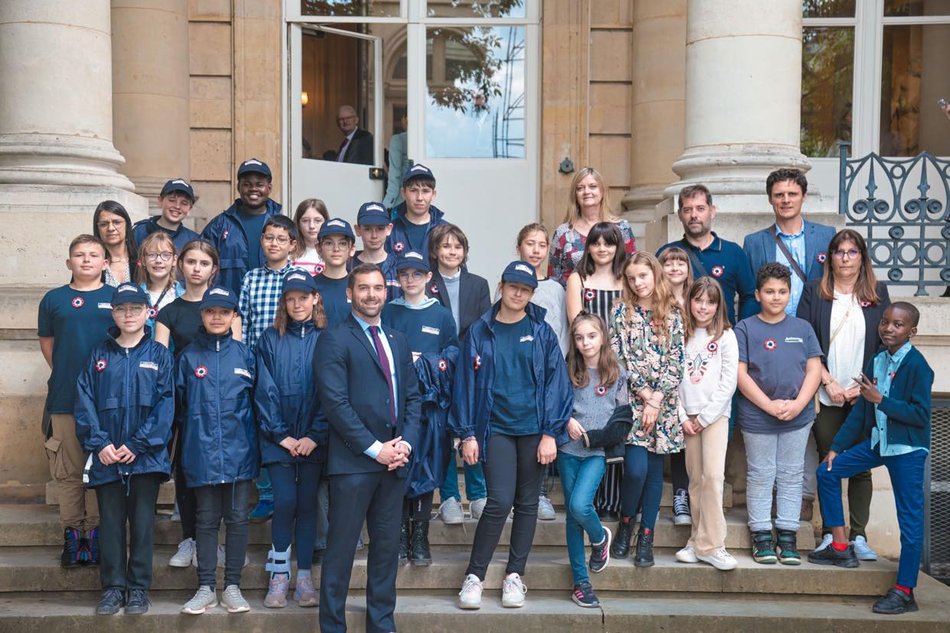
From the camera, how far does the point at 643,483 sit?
A: 668cm

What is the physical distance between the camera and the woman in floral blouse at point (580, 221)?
288 inches

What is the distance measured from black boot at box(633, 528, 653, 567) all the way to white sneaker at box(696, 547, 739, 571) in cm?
35

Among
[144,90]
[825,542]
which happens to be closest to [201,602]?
[825,542]

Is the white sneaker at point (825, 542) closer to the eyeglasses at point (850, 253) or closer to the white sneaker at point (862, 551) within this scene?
the white sneaker at point (862, 551)

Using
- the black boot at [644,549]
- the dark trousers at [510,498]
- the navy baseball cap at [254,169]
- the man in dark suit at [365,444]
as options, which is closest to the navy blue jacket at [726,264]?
the black boot at [644,549]

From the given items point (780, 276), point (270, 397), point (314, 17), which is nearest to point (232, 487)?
point (270, 397)

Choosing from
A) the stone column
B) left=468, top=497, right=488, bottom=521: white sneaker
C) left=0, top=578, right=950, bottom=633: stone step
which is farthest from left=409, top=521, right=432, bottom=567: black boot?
the stone column

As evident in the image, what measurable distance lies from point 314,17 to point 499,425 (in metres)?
6.15

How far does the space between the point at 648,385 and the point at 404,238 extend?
6.31 ft

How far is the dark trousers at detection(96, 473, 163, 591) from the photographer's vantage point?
6.27 metres

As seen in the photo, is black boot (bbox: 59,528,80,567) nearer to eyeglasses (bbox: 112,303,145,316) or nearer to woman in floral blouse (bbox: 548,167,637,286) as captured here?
eyeglasses (bbox: 112,303,145,316)

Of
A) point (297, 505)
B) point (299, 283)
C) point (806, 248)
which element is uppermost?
point (806, 248)

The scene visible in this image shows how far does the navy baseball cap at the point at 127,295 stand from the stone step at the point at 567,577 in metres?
1.57

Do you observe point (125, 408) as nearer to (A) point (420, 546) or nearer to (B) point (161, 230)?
(B) point (161, 230)
